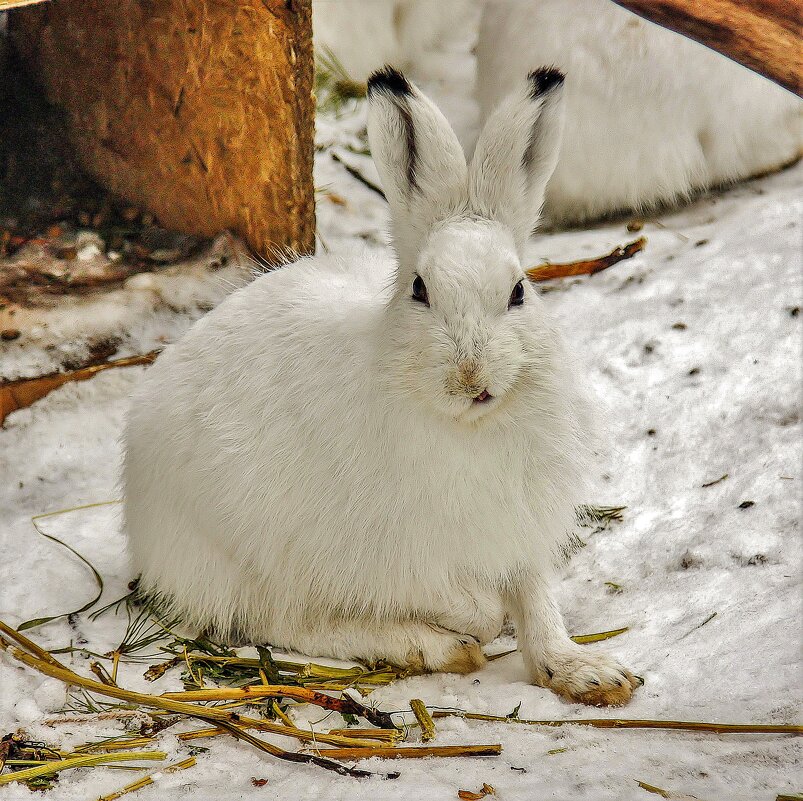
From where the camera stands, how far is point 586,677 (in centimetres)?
272

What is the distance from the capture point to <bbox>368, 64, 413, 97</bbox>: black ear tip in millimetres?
2621

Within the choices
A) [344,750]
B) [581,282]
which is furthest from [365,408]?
[581,282]

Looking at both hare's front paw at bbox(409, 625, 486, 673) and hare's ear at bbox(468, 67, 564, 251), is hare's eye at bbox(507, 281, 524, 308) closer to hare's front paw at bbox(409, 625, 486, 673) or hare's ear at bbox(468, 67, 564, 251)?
hare's ear at bbox(468, 67, 564, 251)

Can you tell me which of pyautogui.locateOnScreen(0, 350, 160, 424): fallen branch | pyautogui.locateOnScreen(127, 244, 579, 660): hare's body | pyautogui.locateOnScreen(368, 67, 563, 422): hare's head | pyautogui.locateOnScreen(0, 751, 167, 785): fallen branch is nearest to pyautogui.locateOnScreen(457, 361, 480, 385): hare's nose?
pyautogui.locateOnScreen(368, 67, 563, 422): hare's head

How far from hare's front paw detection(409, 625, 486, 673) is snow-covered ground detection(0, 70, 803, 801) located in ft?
0.13

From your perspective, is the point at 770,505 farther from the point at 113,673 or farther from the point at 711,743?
the point at 113,673

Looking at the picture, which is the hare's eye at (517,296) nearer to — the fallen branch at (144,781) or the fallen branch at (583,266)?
the fallen branch at (144,781)

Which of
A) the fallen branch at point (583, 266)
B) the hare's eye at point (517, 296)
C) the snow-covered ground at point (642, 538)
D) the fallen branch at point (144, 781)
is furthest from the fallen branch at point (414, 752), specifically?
the fallen branch at point (583, 266)

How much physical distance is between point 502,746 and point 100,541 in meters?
1.94

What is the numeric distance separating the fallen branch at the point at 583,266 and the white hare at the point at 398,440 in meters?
1.85

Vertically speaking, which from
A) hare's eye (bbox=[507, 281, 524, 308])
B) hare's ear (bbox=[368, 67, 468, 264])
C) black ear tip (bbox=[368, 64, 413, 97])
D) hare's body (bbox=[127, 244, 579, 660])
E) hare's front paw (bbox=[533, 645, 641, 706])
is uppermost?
black ear tip (bbox=[368, 64, 413, 97])

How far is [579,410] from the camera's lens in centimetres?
287

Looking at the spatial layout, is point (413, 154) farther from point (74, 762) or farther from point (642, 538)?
point (74, 762)

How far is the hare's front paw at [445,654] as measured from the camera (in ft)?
9.60
